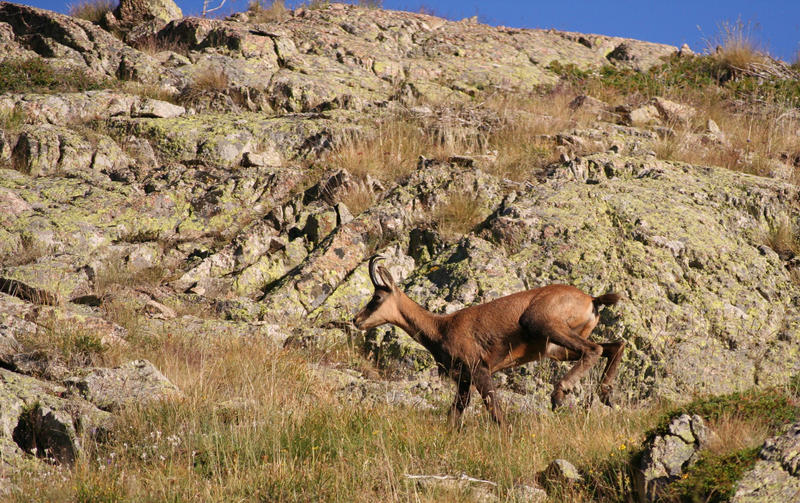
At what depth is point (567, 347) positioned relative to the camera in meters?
7.04

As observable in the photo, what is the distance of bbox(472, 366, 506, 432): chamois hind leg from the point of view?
6864 millimetres

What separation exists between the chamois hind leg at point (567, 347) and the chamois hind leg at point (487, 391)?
0.55 metres

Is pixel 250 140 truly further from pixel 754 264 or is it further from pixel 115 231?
pixel 754 264

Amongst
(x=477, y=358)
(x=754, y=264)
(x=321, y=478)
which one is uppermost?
(x=754, y=264)

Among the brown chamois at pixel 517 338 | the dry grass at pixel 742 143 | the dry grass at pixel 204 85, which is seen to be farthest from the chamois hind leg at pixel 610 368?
the dry grass at pixel 204 85

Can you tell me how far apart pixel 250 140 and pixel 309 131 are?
126 cm

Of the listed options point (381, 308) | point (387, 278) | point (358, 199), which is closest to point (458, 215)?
point (358, 199)

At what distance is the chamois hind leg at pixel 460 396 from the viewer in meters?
6.79

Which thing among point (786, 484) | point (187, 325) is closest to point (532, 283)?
point (187, 325)

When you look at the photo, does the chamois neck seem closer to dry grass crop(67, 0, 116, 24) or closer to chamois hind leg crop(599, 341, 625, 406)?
chamois hind leg crop(599, 341, 625, 406)

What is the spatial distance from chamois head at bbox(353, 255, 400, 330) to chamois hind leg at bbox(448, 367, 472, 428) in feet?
3.79

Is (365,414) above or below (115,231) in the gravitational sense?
below

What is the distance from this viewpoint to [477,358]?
A: 24.3ft

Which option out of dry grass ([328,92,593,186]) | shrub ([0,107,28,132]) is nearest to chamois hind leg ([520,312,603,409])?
dry grass ([328,92,593,186])
